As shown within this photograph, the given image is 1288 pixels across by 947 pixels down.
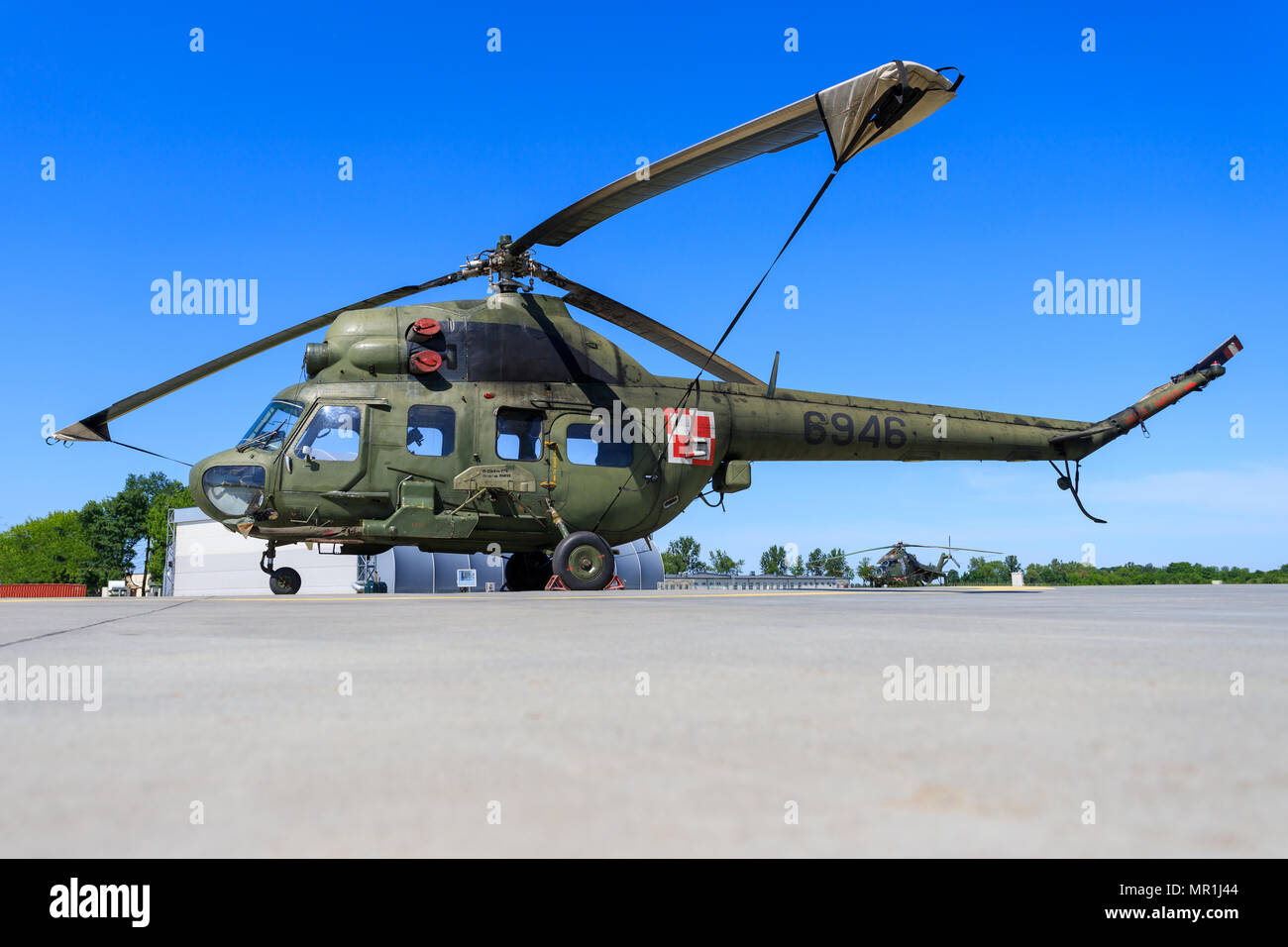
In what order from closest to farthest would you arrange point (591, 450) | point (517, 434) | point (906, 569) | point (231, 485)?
point (231, 485)
point (517, 434)
point (591, 450)
point (906, 569)

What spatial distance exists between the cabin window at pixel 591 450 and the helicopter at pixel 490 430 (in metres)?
0.02

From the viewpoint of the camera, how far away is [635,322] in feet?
38.2

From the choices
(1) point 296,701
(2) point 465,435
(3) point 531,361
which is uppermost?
(3) point 531,361

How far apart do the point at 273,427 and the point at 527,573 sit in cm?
413

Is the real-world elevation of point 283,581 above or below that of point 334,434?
below

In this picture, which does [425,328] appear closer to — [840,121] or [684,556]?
[840,121]

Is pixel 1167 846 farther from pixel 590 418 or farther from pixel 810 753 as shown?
pixel 590 418

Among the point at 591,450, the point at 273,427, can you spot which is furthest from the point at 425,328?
the point at 591,450

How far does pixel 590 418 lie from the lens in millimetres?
11148

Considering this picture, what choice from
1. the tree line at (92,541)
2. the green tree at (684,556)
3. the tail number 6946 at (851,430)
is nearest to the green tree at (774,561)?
the green tree at (684,556)

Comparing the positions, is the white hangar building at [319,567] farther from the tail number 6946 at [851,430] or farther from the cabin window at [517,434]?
the tail number 6946 at [851,430]
